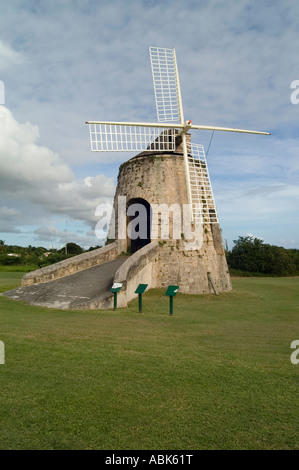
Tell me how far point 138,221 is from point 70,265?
5259mm

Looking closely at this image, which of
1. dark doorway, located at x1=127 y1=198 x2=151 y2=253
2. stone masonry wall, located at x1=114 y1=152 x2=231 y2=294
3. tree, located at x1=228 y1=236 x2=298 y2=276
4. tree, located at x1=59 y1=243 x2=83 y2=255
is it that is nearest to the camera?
stone masonry wall, located at x1=114 y1=152 x2=231 y2=294

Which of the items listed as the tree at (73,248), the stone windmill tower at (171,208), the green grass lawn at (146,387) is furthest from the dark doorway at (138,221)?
the tree at (73,248)

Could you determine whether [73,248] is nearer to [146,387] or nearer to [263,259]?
[263,259]

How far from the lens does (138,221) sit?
1803 centimetres

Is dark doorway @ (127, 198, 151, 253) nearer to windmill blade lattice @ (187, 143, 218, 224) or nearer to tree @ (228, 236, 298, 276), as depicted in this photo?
windmill blade lattice @ (187, 143, 218, 224)

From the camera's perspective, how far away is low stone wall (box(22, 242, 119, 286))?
13.0 meters

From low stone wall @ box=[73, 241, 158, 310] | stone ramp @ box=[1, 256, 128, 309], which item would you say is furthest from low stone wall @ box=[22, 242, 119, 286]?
low stone wall @ box=[73, 241, 158, 310]

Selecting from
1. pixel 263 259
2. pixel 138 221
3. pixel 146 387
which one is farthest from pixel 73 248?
pixel 146 387

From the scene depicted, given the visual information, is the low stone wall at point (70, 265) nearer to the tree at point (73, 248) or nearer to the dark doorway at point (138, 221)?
the dark doorway at point (138, 221)

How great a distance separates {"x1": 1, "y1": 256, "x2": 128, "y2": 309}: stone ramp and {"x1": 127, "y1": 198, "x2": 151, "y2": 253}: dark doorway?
3946 millimetres

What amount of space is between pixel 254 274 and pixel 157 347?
30210mm

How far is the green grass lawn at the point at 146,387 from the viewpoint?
3006 mm
